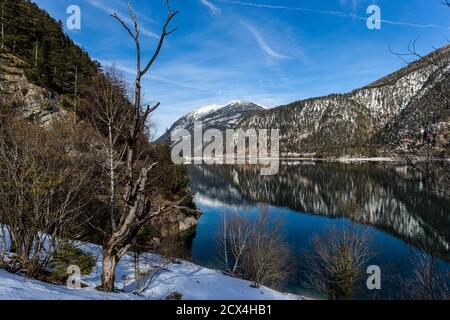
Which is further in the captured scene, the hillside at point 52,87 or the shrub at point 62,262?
the hillside at point 52,87

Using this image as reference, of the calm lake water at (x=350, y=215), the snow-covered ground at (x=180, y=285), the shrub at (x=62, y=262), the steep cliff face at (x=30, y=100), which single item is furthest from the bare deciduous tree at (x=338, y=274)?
the shrub at (x=62, y=262)

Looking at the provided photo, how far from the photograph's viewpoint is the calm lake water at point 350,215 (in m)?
34.8

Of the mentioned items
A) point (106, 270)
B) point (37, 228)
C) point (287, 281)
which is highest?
point (37, 228)

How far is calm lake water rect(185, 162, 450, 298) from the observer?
1371 inches

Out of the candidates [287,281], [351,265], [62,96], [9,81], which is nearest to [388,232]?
[351,265]

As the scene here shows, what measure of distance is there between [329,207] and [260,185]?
3989 cm

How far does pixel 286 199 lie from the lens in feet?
252

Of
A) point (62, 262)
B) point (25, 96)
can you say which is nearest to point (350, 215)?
point (25, 96)

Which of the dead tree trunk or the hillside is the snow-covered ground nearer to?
the dead tree trunk

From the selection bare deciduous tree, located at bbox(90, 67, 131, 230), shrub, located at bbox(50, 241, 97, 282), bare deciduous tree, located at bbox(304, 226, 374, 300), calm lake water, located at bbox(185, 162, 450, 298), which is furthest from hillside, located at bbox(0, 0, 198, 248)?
shrub, located at bbox(50, 241, 97, 282)

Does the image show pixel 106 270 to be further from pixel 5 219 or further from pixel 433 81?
pixel 433 81

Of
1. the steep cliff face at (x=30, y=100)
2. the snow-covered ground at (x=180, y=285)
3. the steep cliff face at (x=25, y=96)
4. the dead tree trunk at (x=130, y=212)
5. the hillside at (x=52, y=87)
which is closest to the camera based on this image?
the dead tree trunk at (x=130, y=212)

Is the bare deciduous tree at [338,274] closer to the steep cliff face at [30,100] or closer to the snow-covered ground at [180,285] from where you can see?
the snow-covered ground at [180,285]

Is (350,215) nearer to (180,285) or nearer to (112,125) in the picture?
(180,285)
